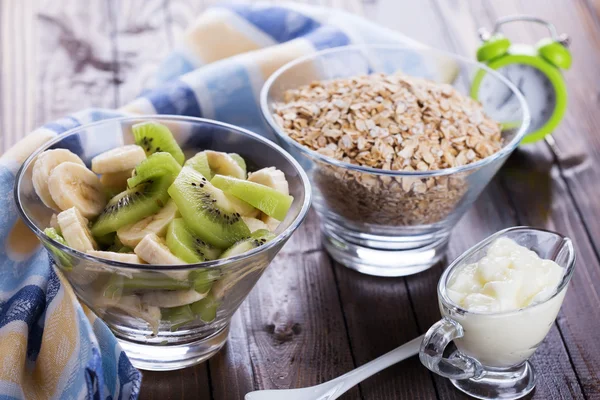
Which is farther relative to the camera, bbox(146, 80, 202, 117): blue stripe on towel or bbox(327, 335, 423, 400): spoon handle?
bbox(146, 80, 202, 117): blue stripe on towel

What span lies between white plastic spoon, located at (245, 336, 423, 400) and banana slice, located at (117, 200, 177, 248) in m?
0.22

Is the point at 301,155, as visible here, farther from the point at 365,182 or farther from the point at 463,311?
the point at 463,311

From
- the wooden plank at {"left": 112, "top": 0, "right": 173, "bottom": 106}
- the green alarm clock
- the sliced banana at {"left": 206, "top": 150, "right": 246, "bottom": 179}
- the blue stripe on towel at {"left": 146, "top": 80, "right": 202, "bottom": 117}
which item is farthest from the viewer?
the wooden plank at {"left": 112, "top": 0, "right": 173, "bottom": 106}

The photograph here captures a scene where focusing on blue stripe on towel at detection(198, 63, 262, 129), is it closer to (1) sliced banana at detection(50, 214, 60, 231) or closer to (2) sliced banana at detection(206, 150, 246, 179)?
(2) sliced banana at detection(206, 150, 246, 179)

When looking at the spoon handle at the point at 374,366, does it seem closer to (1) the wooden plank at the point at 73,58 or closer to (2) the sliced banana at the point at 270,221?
(2) the sliced banana at the point at 270,221

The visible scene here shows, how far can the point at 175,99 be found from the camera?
4.64ft

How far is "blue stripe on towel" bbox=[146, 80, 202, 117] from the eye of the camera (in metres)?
1.40

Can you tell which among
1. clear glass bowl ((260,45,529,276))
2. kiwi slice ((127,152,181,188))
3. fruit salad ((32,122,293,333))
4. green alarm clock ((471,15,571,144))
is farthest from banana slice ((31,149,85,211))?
green alarm clock ((471,15,571,144))

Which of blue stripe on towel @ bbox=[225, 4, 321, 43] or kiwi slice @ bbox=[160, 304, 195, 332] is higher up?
blue stripe on towel @ bbox=[225, 4, 321, 43]

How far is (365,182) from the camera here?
1175mm

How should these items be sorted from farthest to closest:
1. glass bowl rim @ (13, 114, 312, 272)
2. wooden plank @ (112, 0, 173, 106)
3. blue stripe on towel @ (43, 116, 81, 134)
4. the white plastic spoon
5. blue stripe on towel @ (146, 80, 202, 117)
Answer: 1. wooden plank @ (112, 0, 173, 106)
2. blue stripe on towel @ (146, 80, 202, 117)
3. blue stripe on towel @ (43, 116, 81, 134)
4. the white plastic spoon
5. glass bowl rim @ (13, 114, 312, 272)

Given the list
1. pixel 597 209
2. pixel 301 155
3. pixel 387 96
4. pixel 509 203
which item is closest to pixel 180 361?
pixel 301 155

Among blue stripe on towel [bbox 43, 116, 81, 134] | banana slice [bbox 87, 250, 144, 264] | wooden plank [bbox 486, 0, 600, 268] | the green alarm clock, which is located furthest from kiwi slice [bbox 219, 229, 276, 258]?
the green alarm clock

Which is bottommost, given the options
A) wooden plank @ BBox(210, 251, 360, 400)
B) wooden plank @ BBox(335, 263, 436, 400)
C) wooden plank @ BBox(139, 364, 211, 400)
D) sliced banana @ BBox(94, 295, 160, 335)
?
wooden plank @ BBox(139, 364, 211, 400)
